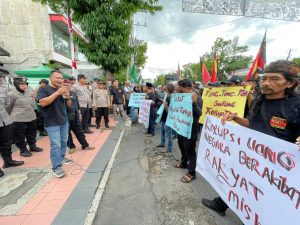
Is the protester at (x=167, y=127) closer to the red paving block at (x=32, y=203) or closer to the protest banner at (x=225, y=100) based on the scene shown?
the protest banner at (x=225, y=100)

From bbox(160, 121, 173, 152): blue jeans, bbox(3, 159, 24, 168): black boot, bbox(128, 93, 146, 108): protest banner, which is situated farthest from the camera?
bbox(128, 93, 146, 108): protest banner

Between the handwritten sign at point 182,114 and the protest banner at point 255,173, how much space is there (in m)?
0.71

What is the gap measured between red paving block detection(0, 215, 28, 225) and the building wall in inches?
685

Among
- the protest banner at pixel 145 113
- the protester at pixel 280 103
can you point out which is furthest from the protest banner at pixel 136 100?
the protester at pixel 280 103

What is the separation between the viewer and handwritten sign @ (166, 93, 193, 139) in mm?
3273

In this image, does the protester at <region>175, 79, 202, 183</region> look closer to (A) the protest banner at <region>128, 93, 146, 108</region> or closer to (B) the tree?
(A) the protest banner at <region>128, 93, 146, 108</region>

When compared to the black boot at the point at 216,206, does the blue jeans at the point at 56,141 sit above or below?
above

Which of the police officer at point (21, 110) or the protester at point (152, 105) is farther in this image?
the protester at point (152, 105)

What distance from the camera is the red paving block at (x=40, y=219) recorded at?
238 cm

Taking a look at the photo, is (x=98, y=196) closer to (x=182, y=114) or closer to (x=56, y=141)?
(x=56, y=141)

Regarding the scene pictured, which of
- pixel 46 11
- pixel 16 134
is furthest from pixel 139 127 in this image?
pixel 46 11

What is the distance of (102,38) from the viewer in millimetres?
7250

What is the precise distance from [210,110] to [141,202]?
216 centimetres

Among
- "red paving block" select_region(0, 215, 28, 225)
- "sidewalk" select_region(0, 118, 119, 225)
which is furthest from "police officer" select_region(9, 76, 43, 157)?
"red paving block" select_region(0, 215, 28, 225)
